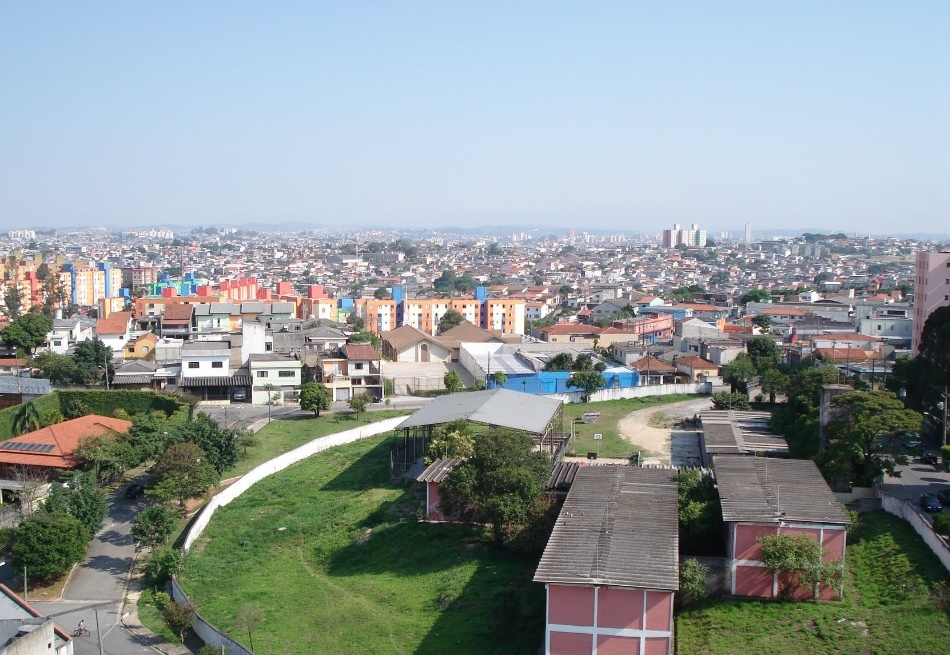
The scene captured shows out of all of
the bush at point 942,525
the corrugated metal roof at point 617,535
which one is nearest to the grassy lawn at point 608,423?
the corrugated metal roof at point 617,535

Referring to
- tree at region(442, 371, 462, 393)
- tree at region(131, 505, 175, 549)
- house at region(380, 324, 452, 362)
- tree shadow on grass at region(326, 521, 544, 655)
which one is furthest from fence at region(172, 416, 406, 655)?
house at region(380, 324, 452, 362)

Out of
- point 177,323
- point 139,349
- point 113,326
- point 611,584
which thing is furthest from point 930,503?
point 177,323

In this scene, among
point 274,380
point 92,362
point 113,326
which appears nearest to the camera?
point 274,380

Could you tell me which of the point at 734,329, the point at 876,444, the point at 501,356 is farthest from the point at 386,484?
the point at 734,329

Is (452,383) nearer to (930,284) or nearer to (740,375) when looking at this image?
(740,375)

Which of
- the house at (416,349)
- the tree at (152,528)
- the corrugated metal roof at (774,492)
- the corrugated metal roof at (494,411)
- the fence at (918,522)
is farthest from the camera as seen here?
the house at (416,349)

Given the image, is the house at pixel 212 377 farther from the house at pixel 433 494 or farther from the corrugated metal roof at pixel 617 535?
the corrugated metal roof at pixel 617 535

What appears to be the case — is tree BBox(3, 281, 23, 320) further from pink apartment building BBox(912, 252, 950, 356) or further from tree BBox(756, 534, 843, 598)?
tree BBox(756, 534, 843, 598)
